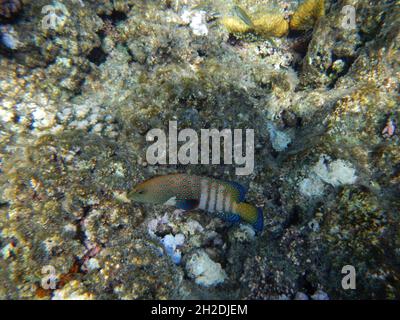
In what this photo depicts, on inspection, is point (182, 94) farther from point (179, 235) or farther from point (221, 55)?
point (179, 235)

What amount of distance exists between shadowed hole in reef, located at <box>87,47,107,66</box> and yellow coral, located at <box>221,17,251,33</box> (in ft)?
7.61

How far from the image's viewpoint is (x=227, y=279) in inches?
139

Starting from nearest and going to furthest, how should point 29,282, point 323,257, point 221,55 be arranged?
1. point 29,282
2. point 323,257
3. point 221,55

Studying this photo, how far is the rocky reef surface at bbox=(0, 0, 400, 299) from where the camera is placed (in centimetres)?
305

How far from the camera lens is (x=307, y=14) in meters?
5.22

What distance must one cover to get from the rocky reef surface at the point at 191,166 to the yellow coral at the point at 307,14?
0.12ft

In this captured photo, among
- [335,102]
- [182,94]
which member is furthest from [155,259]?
[335,102]

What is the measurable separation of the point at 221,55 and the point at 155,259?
11.8 feet

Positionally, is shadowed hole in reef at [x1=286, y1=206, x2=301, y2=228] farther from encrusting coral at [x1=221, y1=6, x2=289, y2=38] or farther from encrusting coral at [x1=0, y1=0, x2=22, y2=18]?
encrusting coral at [x1=0, y1=0, x2=22, y2=18]

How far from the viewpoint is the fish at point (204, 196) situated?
2914 millimetres

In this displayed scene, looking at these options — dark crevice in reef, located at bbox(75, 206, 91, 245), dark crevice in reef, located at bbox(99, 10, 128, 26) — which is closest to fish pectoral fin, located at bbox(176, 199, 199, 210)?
dark crevice in reef, located at bbox(75, 206, 91, 245)

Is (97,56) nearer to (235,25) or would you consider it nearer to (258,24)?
(235,25)

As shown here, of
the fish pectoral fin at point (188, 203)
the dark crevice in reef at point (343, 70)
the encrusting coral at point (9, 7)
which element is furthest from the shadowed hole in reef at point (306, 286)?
the encrusting coral at point (9, 7)

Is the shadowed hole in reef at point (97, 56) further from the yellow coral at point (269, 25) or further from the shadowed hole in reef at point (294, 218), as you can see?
the shadowed hole in reef at point (294, 218)
